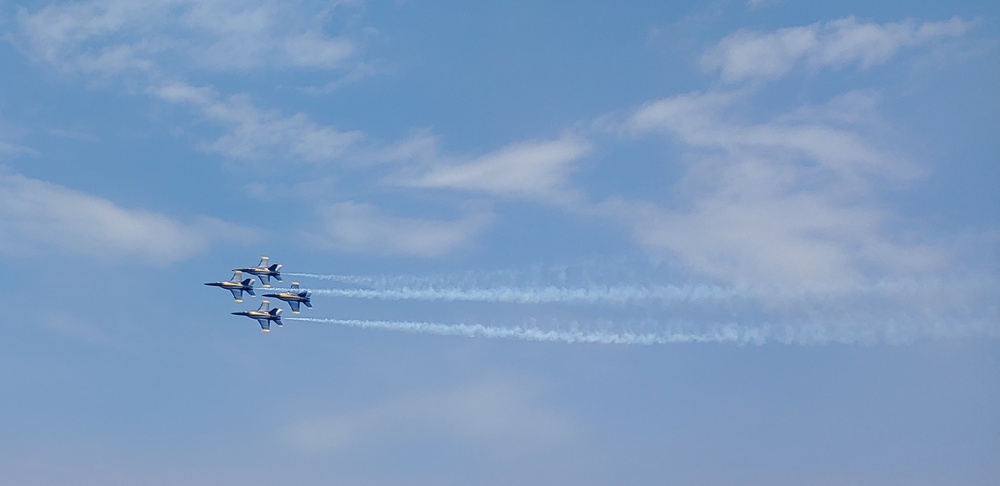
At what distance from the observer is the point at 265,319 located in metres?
109

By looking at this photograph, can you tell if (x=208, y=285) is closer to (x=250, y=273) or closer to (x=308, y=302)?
(x=250, y=273)

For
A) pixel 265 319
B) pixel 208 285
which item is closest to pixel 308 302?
pixel 265 319

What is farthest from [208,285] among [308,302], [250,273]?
[308,302]

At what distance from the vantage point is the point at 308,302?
109375 millimetres

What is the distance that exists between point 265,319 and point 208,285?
1107 centimetres

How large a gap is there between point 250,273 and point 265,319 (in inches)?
274

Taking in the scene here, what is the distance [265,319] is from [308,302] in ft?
19.0

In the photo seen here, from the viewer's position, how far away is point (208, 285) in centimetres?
11425

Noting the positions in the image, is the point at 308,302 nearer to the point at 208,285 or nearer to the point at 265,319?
the point at 265,319

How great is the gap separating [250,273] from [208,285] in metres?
6.81

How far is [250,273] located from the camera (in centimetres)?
11200

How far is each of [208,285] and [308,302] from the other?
15.2 metres
